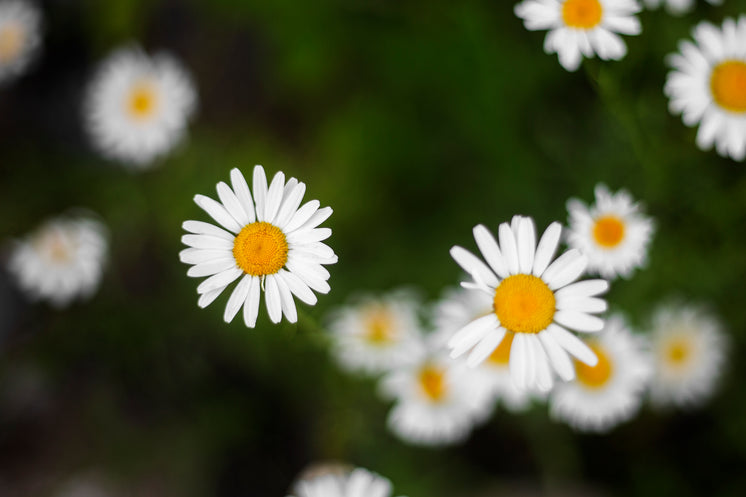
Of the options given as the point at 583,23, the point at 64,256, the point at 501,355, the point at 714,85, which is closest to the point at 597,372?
the point at 501,355

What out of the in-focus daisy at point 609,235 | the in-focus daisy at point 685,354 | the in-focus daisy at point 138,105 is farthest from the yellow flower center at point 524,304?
the in-focus daisy at point 138,105

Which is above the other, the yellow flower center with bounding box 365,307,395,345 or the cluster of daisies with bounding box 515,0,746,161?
the cluster of daisies with bounding box 515,0,746,161

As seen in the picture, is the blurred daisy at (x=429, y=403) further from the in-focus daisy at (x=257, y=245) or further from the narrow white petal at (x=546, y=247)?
the in-focus daisy at (x=257, y=245)

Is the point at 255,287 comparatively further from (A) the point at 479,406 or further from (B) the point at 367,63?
(B) the point at 367,63

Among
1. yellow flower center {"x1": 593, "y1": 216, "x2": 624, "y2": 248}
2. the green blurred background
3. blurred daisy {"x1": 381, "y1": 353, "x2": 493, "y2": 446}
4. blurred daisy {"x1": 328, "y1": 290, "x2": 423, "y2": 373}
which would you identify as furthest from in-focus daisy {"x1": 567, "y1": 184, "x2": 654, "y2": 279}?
blurred daisy {"x1": 328, "y1": 290, "x2": 423, "y2": 373}

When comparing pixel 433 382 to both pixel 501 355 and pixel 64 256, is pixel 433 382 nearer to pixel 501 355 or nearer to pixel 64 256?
pixel 501 355

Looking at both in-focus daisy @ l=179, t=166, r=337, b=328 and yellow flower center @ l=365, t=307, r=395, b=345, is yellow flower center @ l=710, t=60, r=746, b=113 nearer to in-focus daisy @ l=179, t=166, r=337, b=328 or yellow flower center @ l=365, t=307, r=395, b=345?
in-focus daisy @ l=179, t=166, r=337, b=328
